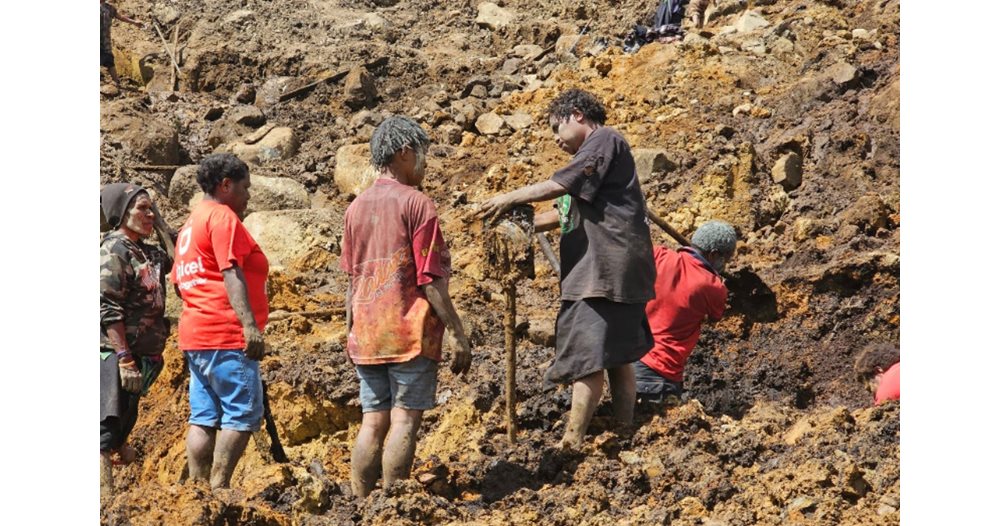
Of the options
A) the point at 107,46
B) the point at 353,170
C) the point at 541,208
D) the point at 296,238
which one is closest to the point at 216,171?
the point at 296,238

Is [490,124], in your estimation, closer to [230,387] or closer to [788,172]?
[788,172]

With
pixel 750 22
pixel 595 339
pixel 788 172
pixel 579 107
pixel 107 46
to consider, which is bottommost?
pixel 595 339

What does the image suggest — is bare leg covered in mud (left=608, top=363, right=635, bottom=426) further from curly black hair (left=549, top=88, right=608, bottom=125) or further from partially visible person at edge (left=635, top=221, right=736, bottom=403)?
curly black hair (left=549, top=88, right=608, bottom=125)

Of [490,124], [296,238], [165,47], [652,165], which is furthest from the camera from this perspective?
[165,47]

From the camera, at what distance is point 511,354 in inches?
226

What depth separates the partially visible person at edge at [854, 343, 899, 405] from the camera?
5941 millimetres

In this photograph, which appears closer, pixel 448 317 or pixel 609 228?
pixel 448 317

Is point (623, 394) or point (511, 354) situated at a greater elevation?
point (511, 354)

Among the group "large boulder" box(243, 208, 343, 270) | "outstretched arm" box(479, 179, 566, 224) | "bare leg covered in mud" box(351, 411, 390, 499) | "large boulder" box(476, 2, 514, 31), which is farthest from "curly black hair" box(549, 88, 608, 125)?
"large boulder" box(476, 2, 514, 31)

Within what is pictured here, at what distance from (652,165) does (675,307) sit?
397cm

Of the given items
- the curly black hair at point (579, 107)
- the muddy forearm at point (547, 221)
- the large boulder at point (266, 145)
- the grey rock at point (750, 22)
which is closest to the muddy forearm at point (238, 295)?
the muddy forearm at point (547, 221)

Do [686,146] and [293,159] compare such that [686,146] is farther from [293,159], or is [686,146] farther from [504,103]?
[293,159]

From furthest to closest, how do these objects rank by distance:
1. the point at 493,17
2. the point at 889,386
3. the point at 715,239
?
the point at 493,17
the point at 715,239
the point at 889,386

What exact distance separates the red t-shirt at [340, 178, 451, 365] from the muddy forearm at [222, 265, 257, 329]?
0.45m
